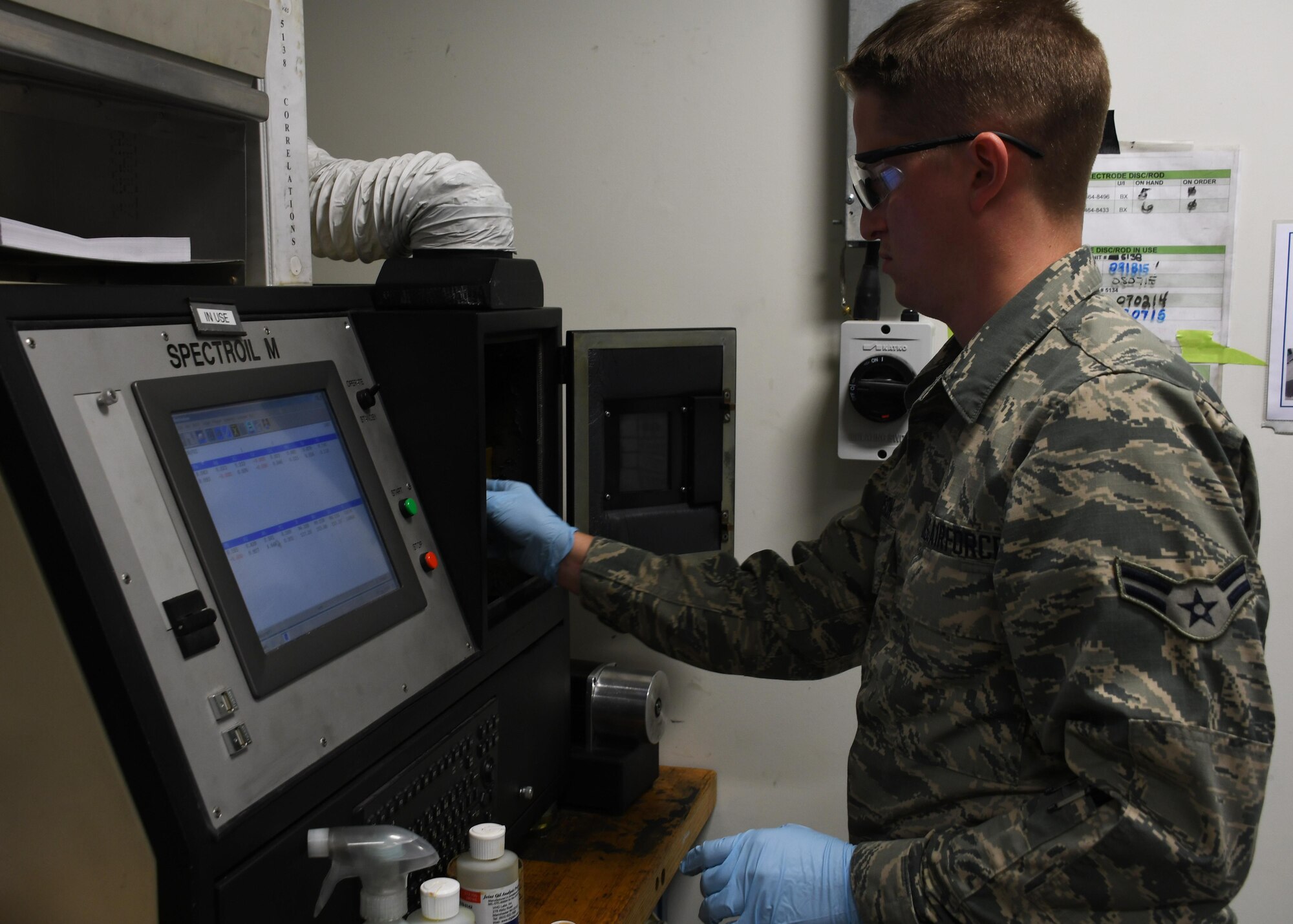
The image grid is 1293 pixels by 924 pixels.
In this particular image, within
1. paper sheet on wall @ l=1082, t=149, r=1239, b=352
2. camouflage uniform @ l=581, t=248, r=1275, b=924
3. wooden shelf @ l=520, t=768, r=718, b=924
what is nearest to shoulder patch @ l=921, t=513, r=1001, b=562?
camouflage uniform @ l=581, t=248, r=1275, b=924

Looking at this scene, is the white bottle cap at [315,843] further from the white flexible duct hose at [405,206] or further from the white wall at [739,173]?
the white wall at [739,173]

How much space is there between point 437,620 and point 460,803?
204mm

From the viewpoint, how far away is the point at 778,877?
111cm

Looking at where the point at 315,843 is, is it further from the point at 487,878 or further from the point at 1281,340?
the point at 1281,340

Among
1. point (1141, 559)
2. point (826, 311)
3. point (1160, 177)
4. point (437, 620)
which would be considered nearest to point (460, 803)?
point (437, 620)

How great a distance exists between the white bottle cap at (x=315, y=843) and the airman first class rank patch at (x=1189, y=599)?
0.71m

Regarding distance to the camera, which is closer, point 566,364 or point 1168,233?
point 566,364

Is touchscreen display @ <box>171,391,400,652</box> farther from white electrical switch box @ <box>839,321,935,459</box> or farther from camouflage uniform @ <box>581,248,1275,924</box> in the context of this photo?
white electrical switch box @ <box>839,321,935,459</box>

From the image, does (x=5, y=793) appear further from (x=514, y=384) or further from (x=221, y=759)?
(x=514, y=384)

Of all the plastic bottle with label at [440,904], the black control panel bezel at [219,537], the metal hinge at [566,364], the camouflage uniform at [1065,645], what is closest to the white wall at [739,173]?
the metal hinge at [566,364]

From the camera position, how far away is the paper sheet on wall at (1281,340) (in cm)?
160

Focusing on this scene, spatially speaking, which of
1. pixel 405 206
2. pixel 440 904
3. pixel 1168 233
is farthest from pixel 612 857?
pixel 1168 233

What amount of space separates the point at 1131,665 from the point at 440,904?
2.13ft

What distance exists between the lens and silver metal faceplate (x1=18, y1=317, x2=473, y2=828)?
0.81 metres
